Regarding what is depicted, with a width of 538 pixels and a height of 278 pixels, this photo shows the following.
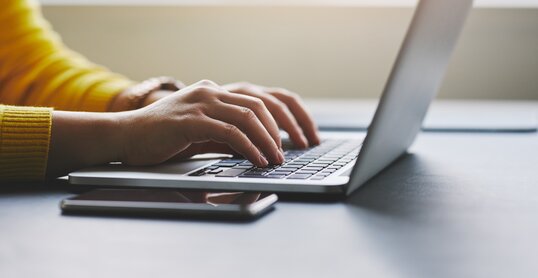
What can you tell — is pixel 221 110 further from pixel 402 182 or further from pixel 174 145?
pixel 402 182

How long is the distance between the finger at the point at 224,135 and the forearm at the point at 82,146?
8cm

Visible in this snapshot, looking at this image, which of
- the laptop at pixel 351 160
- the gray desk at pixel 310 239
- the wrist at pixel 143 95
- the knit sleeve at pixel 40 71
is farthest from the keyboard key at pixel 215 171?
the knit sleeve at pixel 40 71

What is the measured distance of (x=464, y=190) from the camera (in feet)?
2.15

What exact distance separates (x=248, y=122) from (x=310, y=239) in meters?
0.22

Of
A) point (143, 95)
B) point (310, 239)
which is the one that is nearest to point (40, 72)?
point (143, 95)

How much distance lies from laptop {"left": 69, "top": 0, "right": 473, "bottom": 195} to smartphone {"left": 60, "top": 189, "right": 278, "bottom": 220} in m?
0.03

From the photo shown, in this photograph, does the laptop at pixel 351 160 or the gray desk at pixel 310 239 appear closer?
the gray desk at pixel 310 239

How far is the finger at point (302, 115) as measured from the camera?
947 millimetres

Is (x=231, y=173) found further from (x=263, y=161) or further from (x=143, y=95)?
(x=143, y=95)

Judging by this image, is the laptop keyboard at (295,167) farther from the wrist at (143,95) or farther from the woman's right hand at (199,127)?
the wrist at (143,95)

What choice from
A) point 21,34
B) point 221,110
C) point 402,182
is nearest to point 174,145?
point 221,110

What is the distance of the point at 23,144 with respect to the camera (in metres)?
0.70

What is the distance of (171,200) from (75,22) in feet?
4.93

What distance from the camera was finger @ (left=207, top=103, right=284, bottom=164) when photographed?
0.68 metres
